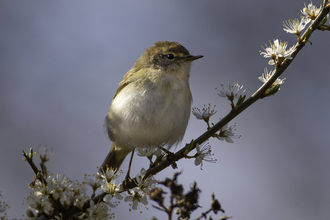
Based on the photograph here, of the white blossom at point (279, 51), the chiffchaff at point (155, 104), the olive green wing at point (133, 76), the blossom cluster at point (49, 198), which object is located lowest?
the blossom cluster at point (49, 198)

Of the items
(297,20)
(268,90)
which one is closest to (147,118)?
(268,90)

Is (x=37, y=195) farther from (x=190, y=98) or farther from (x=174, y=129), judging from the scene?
(x=190, y=98)

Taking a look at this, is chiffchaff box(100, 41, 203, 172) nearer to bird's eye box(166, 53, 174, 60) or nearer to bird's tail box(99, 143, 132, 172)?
bird's eye box(166, 53, 174, 60)

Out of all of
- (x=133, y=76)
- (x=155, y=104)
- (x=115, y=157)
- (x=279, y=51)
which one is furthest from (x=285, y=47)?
(x=115, y=157)

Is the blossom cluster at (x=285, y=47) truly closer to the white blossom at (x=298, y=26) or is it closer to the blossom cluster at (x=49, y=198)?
the white blossom at (x=298, y=26)

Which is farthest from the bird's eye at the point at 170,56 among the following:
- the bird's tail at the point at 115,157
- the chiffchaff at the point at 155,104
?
the bird's tail at the point at 115,157

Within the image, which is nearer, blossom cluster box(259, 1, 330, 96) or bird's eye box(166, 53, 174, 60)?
blossom cluster box(259, 1, 330, 96)

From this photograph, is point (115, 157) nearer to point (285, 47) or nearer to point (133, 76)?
point (133, 76)

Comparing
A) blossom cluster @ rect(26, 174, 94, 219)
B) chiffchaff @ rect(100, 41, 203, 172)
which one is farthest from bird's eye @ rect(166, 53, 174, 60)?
blossom cluster @ rect(26, 174, 94, 219)
